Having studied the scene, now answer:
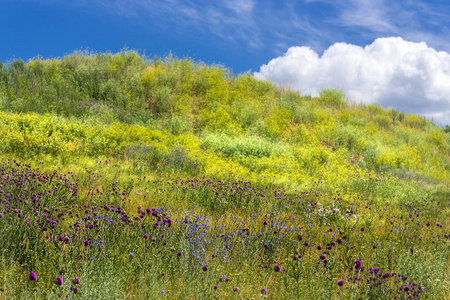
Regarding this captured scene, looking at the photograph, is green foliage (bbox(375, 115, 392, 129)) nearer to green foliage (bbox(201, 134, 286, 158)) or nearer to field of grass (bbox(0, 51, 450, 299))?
field of grass (bbox(0, 51, 450, 299))

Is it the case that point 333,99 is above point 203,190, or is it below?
above

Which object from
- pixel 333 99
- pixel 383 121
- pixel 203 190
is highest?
pixel 333 99

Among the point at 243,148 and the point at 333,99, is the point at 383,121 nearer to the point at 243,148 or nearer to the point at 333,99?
the point at 333,99

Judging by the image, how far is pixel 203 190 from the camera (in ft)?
22.1

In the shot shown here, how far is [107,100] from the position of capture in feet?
59.0

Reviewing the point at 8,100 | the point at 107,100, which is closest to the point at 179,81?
the point at 107,100

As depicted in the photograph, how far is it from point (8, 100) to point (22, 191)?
13.2 metres

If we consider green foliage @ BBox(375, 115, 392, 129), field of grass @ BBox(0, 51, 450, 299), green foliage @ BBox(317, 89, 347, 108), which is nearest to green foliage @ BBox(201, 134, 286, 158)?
field of grass @ BBox(0, 51, 450, 299)

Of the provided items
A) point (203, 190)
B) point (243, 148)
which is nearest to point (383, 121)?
point (243, 148)

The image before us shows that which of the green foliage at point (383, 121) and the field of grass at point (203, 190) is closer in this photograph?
the field of grass at point (203, 190)

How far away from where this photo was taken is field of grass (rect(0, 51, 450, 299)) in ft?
10.7

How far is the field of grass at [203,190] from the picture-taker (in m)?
3.27

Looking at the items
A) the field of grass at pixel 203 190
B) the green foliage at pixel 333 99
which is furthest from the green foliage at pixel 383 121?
the green foliage at pixel 333 99

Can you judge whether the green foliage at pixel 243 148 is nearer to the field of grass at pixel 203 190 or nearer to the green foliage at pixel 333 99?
the field of grass at pixel 203 190
